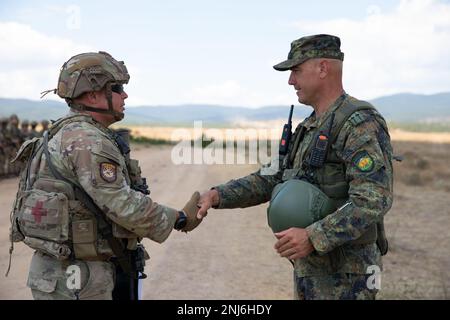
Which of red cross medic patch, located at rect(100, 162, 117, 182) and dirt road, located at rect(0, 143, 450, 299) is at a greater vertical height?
red cross medic patch, located at rect(100, 162, 117, 182)

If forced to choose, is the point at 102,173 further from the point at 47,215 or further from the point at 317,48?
the point at 317,48

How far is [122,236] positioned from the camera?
382 cm

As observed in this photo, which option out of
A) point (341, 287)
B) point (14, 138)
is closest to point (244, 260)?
point (341, 287)

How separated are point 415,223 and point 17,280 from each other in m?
8.16

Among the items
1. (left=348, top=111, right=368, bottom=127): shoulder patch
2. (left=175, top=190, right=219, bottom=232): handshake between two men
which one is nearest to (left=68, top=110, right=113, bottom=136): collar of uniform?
(left=175, top=190, right=219, bottom=232): handshake between two men

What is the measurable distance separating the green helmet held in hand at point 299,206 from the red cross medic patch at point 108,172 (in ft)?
→ 3.03

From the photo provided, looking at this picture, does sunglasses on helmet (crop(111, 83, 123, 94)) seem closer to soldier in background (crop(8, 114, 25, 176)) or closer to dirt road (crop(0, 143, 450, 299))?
dirt road (crop(0, 143, 450, 299))

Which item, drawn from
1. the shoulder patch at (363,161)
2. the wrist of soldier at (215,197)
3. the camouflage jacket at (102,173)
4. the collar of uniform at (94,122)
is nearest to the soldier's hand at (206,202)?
the wrist of soldier at (215,197)

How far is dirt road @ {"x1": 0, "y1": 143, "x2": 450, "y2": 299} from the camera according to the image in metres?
7.49

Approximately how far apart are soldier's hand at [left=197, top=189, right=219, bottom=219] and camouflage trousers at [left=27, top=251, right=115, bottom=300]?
805 millimetres

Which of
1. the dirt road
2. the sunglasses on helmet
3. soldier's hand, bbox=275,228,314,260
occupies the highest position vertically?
the sunglasses on helmet

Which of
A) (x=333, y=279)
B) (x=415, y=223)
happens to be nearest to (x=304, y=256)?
(x=333, y=279)

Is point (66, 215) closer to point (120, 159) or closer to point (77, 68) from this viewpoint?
point (120, 159)

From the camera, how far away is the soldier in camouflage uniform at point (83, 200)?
3.67m
